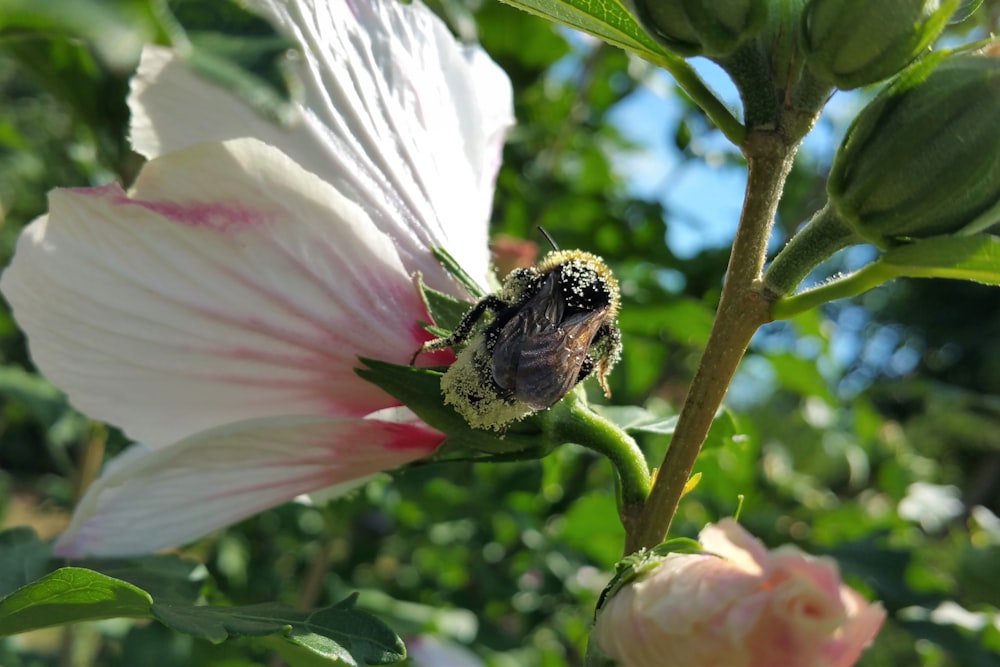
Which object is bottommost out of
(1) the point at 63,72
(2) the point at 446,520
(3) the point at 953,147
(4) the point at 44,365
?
(2) the point at 446,520

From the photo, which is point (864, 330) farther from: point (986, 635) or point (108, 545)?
point (108, 545)

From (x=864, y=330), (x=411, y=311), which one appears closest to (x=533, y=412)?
(x=411, y=311)

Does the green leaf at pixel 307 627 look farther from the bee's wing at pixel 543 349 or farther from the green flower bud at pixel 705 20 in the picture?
the green flower bud at pixel 705 20

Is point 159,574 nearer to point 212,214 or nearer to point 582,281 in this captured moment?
point 212,214

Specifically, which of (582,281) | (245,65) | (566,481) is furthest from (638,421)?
(566,481)

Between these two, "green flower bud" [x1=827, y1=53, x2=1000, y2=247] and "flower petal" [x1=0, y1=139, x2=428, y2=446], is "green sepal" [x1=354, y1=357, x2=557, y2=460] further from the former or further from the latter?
"green flower bud" [x1=827, y1=53, x2=1000, y2=247]

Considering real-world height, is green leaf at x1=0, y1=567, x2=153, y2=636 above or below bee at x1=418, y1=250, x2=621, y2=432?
below

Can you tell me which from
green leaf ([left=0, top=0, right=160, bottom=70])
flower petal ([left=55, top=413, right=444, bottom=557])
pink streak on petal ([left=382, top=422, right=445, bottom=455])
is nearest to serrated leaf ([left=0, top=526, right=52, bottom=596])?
flower petal ([left=55, top=413, right=444, bottom=557])
